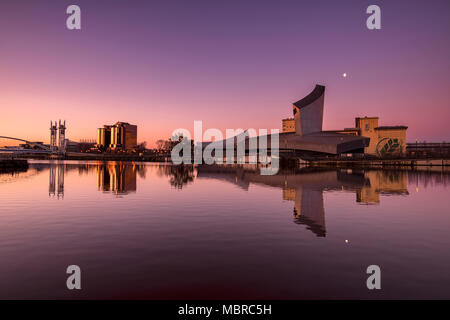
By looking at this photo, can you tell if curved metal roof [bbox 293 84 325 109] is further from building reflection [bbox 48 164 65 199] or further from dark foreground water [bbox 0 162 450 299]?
dark foreground water [bbox 0 162 450 299]

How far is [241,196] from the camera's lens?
81.8ft

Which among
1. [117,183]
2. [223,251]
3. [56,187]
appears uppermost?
[117,183]

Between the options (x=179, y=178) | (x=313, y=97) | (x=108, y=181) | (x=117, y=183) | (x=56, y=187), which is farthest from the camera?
(x=313, y=97)

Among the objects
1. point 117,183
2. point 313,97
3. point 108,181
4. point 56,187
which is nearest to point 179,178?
point 108,181

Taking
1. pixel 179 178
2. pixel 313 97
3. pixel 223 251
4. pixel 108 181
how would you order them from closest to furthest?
pixel 223 251 → pixel 108 181 → pixel 179 178 → pixel 313 97

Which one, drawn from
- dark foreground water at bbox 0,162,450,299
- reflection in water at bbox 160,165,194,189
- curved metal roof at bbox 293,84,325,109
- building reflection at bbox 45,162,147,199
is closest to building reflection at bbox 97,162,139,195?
building reflection at bbox 45,162,147,199

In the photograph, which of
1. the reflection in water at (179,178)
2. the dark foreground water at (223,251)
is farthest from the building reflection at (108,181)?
the dark foreground water at (223,251)

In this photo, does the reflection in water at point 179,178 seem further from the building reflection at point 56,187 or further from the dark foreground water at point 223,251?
the dark foreground water at point 223,251

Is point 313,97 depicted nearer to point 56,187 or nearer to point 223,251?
point 56,187

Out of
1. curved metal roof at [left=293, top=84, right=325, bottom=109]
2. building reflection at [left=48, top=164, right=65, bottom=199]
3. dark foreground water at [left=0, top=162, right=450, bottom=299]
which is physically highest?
curved metal roof at [left=293, top=84, right=325, bottom=109]

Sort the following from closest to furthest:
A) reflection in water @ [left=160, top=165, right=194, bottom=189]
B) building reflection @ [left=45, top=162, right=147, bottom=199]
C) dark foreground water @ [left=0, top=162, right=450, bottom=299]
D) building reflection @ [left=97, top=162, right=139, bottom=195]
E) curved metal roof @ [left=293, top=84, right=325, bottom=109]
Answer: dark foreground water @ [left=0, top=162, right=450, bottom=299]
building reflection @ [left=45, top=162, right=147, bottom=199]
building reflection @ [left=97, top=162, right=139, bottom=195]
reflection in water @ [left=160, top=165, right=194, bottom=189]
curved metal roof @ [left=293, top=84, right=325, bottom=109]

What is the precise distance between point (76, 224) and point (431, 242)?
1545 centimetres
